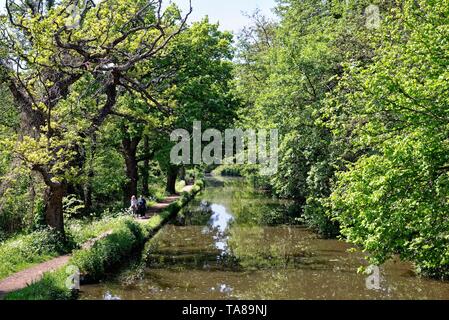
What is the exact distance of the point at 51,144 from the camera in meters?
16.5

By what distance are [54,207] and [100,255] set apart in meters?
3.27

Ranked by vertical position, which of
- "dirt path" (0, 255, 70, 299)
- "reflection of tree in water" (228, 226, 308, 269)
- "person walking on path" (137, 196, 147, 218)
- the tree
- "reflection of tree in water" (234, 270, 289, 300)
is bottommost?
"reflection of tree in water" (234, 270, 289, 300)

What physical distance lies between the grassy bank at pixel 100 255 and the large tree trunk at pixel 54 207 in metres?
1.74

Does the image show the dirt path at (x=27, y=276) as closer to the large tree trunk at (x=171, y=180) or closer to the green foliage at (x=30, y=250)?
the green foliage at (x=30, y=250)

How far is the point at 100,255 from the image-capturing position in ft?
54.9

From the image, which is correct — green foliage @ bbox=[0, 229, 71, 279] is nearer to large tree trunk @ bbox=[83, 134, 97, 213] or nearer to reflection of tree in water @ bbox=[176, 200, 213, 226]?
large tree trunk @ bbox=[83, 134, 97, 213]

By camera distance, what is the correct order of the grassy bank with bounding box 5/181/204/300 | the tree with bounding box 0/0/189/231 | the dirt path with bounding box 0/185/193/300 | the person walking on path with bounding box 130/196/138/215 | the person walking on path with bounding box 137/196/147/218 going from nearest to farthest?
the grassy bank with bounding box 5/181/204/300
the dirt path with bounding box 0/185/193/300
the tree with bounding box 0/0/189/231
the person walking on path with bounding box 130/196/138/215
the person walking on path with bounding box 137/196/147/218

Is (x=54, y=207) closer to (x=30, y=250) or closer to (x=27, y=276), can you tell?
(x=30, y=250)

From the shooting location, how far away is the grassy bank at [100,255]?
1221 centimetres

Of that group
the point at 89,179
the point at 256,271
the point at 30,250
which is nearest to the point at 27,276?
the point at 30,250

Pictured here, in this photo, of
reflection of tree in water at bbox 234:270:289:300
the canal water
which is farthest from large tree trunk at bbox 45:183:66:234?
reflection of tree in water at bbox 234:270:289:300

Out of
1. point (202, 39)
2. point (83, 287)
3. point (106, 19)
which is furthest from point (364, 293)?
point (202, 39)

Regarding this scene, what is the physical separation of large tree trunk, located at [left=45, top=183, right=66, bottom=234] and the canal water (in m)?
3.58

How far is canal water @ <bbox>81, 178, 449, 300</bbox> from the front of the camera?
579 inches
